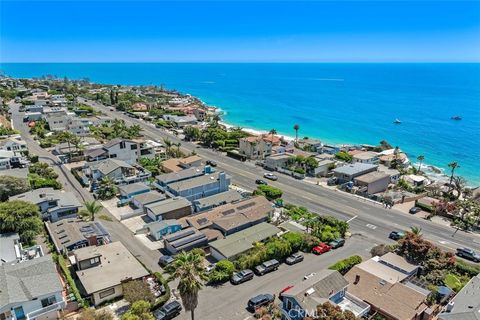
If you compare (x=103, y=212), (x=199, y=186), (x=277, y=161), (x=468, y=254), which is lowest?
(x=103, y=212)

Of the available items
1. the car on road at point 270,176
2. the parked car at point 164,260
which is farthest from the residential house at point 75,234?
the car on road at point 270,176

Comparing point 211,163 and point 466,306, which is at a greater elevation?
point 466,306

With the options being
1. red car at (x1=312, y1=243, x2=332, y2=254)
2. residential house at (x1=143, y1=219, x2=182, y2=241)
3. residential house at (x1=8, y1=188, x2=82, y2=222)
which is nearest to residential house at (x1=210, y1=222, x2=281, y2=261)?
red car at (x1=312, y1=243, x2=332, y2=254)

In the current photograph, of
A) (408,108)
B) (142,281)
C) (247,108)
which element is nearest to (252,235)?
(142,281)

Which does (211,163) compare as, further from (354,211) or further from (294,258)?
(294,258)

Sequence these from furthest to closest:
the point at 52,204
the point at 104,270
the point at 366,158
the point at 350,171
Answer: the point at 366,158 < the point at 350,171 < the point at 52,204 < the point at 104,270

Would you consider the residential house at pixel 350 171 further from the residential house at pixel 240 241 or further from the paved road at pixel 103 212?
the paved road at pixel 103 212

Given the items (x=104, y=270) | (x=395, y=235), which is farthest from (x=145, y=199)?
(x=395, y=235)
